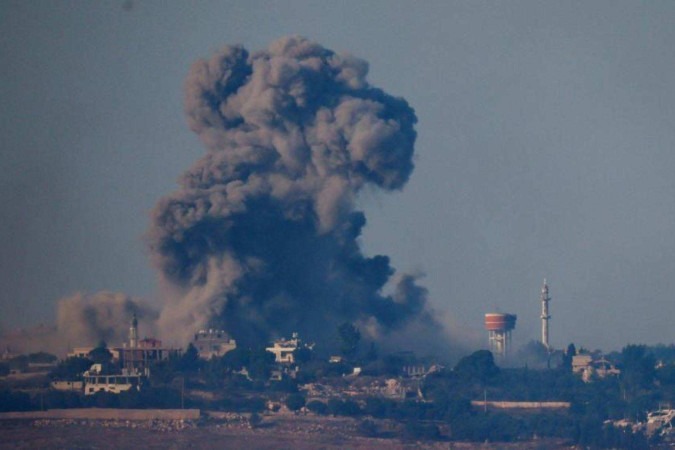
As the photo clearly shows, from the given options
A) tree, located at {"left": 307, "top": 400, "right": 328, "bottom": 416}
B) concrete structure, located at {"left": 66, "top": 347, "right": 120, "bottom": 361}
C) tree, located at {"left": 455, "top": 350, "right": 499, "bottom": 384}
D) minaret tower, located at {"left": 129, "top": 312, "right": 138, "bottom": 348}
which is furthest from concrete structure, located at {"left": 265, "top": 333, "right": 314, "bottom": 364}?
tree, located at {"left": 307, "top": 400, "right": 328, "bottom": 416}

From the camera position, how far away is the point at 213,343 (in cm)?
12044

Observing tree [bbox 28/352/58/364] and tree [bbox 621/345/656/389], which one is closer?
tree [bbox 621/345/656/389]

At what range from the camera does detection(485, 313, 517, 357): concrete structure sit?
132 meters

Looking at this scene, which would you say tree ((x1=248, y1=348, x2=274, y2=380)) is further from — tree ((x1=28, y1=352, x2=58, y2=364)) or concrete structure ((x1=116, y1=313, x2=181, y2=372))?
tree ((x1=28, y1=352, x2=58, y2=364))

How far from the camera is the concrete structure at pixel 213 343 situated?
393 feet

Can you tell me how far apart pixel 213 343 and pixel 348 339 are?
720 cm

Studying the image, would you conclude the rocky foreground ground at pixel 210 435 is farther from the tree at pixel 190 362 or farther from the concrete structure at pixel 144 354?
the concrete structure at pixel 144 354

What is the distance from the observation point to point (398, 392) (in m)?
115

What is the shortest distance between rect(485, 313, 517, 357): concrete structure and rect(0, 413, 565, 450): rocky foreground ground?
26124mm

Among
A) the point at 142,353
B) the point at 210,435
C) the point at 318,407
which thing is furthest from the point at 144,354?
the point at 210,435

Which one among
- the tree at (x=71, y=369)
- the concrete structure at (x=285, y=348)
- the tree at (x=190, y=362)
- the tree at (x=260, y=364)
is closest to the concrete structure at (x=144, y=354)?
the tree at (x=190, y=362)

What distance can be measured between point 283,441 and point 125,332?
75.1 feet

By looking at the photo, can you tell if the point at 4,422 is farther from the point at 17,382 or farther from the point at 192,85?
the point at 192,85

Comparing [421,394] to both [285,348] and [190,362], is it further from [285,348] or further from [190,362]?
[190,362]
